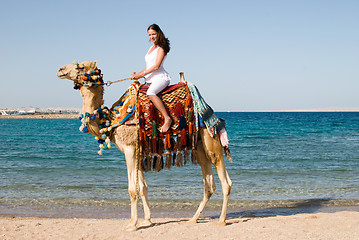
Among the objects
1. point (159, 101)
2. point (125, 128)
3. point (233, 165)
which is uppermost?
point (159, 101)

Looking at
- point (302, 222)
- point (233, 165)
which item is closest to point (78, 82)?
point (302, 222)

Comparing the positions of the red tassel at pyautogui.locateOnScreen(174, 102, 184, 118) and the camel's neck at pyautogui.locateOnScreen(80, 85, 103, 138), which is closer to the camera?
the camel's neck at pyautogui.locateOnScreen(80, 85, 103, 138)

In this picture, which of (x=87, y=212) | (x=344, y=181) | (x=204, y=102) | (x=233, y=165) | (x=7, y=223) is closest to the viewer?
(x=204, y=102)

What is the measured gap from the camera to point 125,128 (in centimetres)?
632

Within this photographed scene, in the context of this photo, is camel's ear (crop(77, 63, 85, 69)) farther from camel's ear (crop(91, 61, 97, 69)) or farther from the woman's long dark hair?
the woman's long dark hair

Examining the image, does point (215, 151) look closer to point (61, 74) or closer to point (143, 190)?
point (143, 190)

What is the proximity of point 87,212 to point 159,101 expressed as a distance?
12.5 feet

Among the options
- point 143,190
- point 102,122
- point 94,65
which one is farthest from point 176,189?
point 94,65

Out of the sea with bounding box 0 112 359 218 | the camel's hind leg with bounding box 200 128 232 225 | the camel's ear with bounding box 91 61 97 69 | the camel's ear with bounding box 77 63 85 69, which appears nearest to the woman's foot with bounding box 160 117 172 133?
the camel's hind leg with bounding box 200 128 232 225

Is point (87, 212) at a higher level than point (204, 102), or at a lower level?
lower

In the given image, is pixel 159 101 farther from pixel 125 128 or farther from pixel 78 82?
pixel 78 82

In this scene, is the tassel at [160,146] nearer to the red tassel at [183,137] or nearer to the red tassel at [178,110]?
the red tassel at [183,137]

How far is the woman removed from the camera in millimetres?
6336

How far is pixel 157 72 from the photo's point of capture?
21.2 feet
